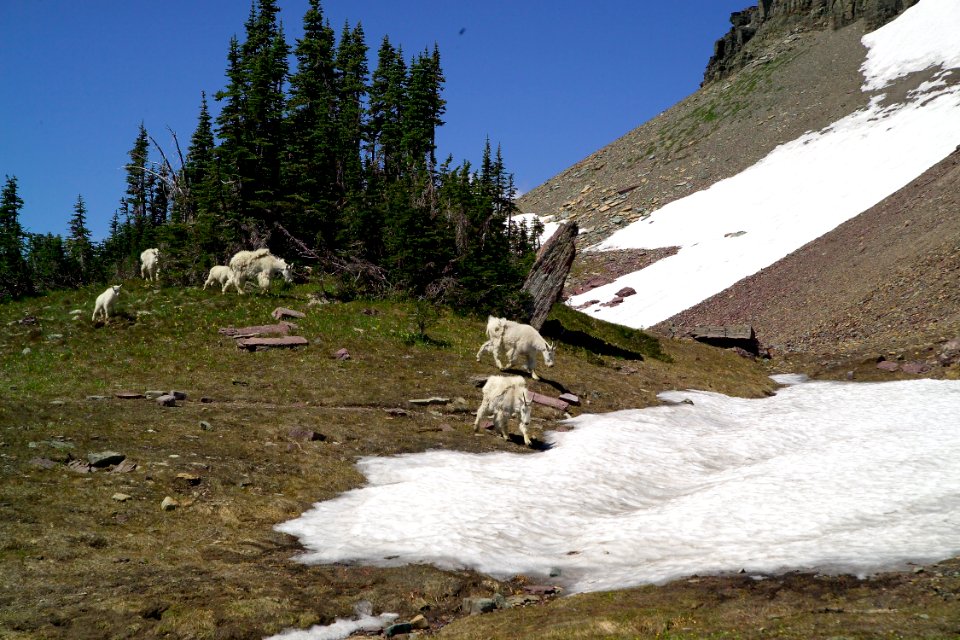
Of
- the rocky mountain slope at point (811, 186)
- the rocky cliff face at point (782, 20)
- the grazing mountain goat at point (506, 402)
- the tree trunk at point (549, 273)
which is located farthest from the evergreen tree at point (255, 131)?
the rocky cliff face at point (782, 20)

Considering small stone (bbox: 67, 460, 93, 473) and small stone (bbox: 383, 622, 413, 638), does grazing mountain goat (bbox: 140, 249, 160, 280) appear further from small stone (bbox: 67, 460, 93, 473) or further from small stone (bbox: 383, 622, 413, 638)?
small stone (bbox: 383, 622, 413, 638)

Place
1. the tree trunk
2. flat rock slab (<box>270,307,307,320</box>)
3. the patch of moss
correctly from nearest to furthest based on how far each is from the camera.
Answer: flat rock slab (<box>270,307,307,320</box>)
the tree trunk
the patch of moss

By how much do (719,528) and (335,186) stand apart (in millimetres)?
41399

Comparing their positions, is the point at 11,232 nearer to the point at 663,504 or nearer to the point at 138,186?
the point at 138,186

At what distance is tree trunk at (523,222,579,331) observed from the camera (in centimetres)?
3195

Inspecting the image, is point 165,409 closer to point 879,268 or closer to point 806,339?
point 806,339

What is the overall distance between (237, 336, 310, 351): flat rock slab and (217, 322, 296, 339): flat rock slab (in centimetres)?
69

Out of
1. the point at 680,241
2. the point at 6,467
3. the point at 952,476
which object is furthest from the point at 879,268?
the point at 6,467

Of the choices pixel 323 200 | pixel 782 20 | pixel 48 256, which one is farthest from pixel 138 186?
pixel 782 20

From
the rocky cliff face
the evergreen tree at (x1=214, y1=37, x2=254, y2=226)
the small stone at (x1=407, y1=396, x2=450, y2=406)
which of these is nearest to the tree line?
the evergreen tree at (x1=214, y1=37, x2=254, y2=226)

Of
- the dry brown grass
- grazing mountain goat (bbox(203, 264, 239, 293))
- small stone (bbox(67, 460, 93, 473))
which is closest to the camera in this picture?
the dry brown grass

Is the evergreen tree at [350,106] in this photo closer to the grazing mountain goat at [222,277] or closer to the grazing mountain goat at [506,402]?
the grazing mountain goat at [222,277]

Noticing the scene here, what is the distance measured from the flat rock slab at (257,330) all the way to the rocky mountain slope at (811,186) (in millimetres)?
28585

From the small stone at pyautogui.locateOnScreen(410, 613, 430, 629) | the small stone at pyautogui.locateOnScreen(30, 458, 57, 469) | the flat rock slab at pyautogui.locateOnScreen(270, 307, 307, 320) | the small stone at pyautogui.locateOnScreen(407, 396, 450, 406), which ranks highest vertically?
the flat rock slab at pyautogui.locateOnScreen(270, 307, 307, 320)
